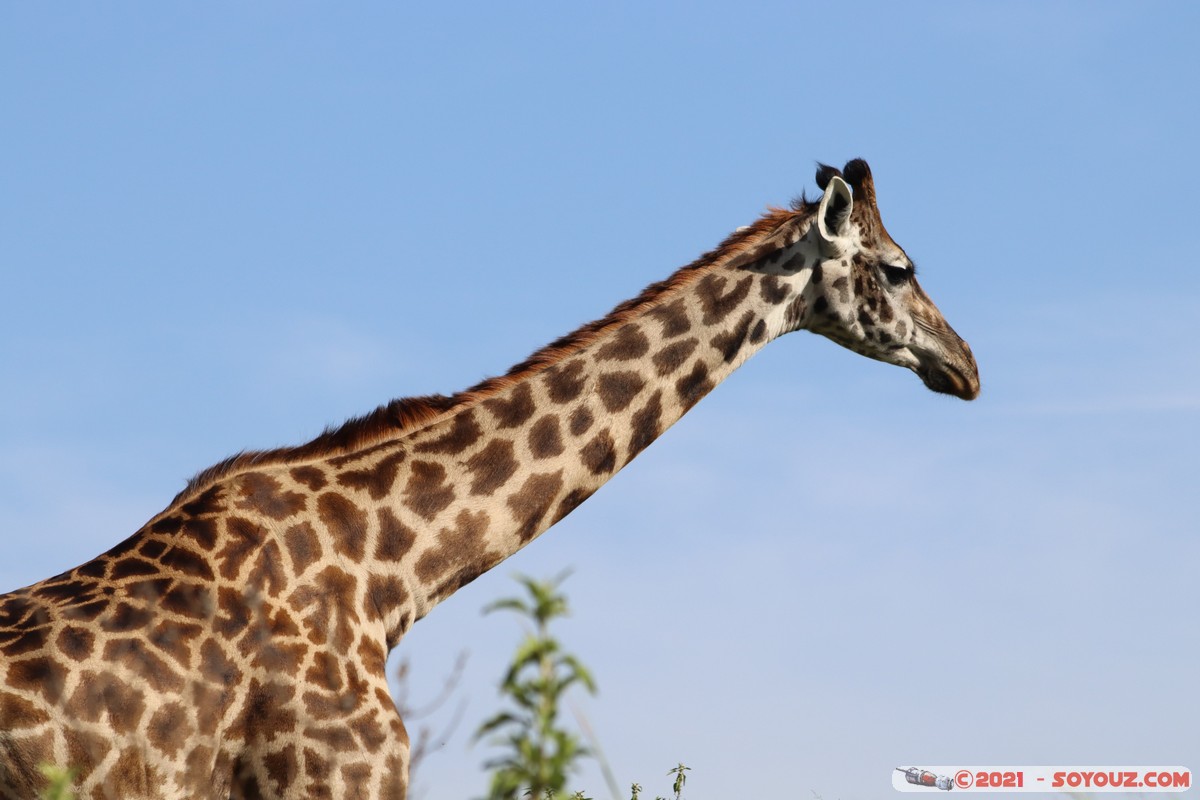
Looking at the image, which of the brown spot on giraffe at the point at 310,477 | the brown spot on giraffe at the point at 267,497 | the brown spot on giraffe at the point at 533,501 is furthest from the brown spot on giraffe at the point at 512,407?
the brown spot on giraffe at the point at 267,497

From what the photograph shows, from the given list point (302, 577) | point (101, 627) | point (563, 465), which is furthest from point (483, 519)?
point (101, 627)

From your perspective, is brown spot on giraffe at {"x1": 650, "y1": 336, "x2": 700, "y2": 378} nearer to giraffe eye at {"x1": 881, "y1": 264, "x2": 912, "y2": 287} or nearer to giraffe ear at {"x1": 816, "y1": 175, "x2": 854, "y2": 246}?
giraffe ear at {"x1": 816, "y1": 175, "x2": 854, "y2": 246}

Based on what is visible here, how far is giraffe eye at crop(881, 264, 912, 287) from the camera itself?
9.97m

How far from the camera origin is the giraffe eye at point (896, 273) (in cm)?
997

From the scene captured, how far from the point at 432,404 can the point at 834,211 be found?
3.29 m

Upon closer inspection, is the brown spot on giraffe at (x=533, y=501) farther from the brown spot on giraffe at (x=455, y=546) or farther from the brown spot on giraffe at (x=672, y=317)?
the brown spot on giraffe at (x=672, y=317)

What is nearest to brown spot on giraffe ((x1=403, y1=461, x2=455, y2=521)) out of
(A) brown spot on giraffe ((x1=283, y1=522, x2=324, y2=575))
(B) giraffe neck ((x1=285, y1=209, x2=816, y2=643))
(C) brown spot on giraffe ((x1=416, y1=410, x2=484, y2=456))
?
(B) giraffe neck ((x1=285, y1=209, x2=816, y2=643))

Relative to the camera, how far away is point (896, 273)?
10.0 m

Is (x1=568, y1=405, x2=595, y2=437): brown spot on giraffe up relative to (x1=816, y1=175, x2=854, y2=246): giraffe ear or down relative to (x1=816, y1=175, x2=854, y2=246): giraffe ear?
down

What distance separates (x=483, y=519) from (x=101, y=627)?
2281 millimetres

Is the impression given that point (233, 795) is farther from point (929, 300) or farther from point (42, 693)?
point (929, 300)

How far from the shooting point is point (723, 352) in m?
9.26

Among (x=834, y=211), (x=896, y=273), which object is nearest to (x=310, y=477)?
(x=834, y=211)

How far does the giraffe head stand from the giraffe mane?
32 cm
